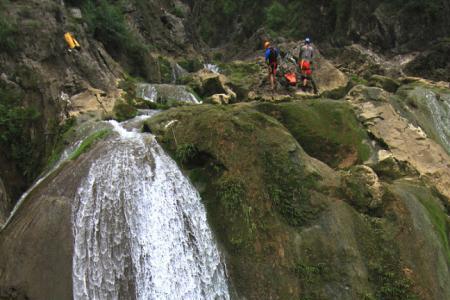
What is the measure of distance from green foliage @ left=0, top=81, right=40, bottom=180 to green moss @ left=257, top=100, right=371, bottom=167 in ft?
22.6

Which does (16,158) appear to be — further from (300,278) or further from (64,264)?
(300,278)

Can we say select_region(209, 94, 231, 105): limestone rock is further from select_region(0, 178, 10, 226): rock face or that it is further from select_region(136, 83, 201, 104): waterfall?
select_region(0, 178, 10, 226): rock face

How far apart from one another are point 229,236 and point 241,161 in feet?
5.76

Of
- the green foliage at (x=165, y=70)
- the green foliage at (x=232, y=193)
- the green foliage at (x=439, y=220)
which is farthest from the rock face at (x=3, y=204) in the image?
the green foliage at (x=165, y=70)

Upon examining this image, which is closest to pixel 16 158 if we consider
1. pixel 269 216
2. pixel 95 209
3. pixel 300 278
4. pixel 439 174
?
pixel 95 209

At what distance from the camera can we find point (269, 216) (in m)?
9.57

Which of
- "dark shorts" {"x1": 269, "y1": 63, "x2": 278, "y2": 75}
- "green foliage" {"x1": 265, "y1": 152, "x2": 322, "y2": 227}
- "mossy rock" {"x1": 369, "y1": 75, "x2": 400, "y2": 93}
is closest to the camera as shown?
"green foliage" {"x1": 265, "y1": 152, "x2": 322, "y2": 227}

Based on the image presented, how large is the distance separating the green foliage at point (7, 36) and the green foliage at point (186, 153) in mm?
8175

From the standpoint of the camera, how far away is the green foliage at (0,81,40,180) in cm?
1277

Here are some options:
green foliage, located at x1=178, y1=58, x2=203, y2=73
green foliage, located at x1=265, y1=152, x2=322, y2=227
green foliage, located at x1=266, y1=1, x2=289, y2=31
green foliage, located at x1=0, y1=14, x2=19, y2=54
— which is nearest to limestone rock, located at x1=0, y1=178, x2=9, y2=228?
green foliage, located at x1=0, y1=14, x2=19, y2=54

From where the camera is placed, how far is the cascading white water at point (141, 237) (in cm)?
873

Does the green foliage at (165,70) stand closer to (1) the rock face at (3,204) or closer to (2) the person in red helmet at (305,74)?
(2) the person in red helmet at (305,74)

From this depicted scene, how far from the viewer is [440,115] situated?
17984 millimetres

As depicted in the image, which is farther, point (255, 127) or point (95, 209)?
point (255, 127)
